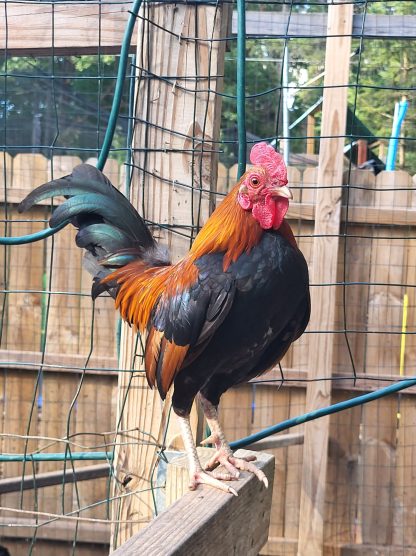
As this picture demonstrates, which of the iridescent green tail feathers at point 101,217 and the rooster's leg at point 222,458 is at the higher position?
the iridescent green tail feathers at point 101,217

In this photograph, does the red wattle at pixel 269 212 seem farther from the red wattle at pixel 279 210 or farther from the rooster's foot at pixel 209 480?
the rooster's foot at pixel 209 480

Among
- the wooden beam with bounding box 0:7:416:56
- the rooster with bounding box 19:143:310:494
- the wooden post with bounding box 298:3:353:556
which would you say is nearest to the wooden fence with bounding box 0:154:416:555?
the wooden post with bounding box 298:3:353:556

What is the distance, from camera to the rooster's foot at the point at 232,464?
75.8 inches

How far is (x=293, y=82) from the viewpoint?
369 inches

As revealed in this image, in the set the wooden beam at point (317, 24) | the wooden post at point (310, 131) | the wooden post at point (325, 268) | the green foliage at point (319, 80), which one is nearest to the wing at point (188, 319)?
the wooden post at point (325, 268)

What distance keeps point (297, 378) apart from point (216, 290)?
2.40m

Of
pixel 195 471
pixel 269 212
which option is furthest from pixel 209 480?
pixel 269 212

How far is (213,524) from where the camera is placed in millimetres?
1438

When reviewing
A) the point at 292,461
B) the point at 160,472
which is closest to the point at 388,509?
the point at 292,461

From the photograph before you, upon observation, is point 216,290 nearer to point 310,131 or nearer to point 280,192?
point 280,192

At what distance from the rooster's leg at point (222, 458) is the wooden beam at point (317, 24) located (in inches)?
80.7

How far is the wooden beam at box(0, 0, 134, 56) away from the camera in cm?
238

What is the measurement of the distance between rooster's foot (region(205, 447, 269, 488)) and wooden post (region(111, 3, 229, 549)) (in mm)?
263

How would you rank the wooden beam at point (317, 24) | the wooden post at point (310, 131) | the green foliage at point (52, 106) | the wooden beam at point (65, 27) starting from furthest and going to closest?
1. the green foliage at point (52, 106)
2. the wooden post at point (310, 131)
3. the wooden beam at point (317, 24)
4. the wooden beam at point (65, 27)
